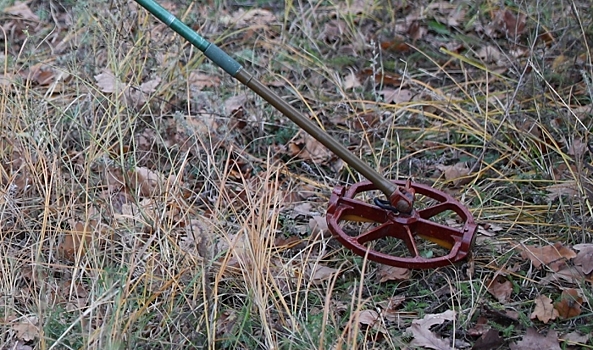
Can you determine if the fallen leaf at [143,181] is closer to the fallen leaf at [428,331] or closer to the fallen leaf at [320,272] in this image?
the fallen leaf at [320,272]

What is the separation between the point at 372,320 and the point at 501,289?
18.5 inches

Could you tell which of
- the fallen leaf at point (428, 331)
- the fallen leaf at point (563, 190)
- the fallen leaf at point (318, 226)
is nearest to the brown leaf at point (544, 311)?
the fallen leaf at point (428, 331)

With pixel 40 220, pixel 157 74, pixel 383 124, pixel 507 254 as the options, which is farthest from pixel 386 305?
pixel 157 74

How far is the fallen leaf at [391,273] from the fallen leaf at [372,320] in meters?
0.19

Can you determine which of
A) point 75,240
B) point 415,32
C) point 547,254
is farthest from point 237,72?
point 415,32

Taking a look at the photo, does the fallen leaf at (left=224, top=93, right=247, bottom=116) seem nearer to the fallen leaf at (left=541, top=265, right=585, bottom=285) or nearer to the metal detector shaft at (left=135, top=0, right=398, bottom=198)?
the metal detector shaft at (left=135, top=0, right=398, bottom=198)

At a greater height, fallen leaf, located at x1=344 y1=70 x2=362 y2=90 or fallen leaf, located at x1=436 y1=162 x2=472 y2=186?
fallen leaf, located at x1=436 y1=162 x2=472 y2=186

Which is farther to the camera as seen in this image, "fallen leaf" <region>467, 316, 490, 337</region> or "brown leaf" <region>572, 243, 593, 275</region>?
"brown leaf" <region>572, 243, 593, 275</region>

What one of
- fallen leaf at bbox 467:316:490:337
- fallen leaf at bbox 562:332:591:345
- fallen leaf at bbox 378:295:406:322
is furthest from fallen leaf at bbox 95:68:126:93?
Result: fallen leaf at bbox 562:332:591:345

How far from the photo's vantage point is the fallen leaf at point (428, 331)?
2.51m

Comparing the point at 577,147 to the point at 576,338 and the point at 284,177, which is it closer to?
the point at 576,338

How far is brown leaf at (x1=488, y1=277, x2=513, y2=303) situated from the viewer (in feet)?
8.87

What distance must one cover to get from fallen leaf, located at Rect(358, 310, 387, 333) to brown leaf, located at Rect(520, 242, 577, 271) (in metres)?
0.59

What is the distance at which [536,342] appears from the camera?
8.23 feet
